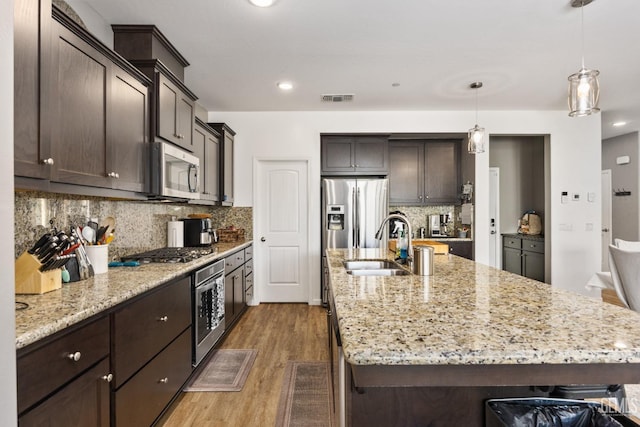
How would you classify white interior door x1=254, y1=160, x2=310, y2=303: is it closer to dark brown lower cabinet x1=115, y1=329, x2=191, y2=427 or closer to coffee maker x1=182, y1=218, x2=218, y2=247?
coffee maker x1=182, y1=218, x2=218, y2=247

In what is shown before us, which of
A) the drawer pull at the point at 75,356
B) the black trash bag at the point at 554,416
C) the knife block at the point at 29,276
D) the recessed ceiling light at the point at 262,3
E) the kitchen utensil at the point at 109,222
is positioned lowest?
the black trash bag at the point at 554,416

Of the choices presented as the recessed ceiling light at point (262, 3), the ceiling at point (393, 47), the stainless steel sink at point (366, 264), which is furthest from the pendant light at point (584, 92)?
the recessed ceiling light at point (262, 3)

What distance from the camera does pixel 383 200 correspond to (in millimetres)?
4410

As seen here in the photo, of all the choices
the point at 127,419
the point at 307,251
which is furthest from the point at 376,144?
the point at 127,419

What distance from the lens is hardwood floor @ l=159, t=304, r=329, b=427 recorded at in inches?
79.4

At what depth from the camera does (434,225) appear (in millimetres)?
5152

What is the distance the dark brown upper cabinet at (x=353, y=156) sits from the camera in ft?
15.1

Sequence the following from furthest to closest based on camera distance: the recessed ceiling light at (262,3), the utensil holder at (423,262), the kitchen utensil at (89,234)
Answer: the recessed ceiling light at (262,3), the kitchen utensil at (89,234), the utensil holder at (423,262)

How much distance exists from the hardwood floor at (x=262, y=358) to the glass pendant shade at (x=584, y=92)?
8.38 ft

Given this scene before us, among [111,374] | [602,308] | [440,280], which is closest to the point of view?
[602,308]

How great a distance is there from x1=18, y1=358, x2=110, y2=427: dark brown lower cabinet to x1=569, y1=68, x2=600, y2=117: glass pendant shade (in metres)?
2.79

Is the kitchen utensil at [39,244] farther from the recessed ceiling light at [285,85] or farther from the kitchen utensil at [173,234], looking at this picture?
the recessed ceiling light at [285,85]

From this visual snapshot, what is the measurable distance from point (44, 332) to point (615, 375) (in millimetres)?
1608

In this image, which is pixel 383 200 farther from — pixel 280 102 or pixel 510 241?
pixel 510 241
